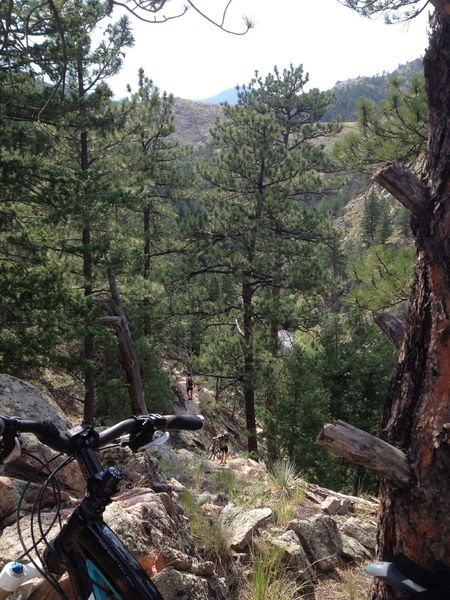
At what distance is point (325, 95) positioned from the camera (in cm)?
1742

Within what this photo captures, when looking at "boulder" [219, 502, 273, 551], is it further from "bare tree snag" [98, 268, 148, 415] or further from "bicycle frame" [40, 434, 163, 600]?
"bare tree snag" [98, 268, 148, 415]

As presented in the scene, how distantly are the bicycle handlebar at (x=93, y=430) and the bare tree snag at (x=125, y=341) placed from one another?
36.1ft

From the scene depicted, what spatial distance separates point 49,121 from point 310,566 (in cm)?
833

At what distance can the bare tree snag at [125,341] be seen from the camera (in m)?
12.9

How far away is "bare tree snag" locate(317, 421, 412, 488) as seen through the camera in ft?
6.94

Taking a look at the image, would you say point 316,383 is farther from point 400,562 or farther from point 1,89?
point 400,562

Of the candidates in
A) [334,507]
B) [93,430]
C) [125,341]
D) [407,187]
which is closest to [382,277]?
[334,507]

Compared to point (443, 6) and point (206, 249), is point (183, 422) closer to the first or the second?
point (443, 6)

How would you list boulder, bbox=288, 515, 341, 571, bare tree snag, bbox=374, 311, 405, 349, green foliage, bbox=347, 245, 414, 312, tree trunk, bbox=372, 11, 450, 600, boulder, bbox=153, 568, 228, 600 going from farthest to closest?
green foliage, bbox=347, 245, 414, 312 < boulder, bbox=288, 515, 341, 571 < bare tree snag, bbox=374, 311, 405, 349 < boulder, bbox=153, 568, 228, 600 < tree trunk, bbox=372, 11, 450, 600

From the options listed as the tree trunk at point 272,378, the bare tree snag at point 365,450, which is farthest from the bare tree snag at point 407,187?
the tree trunk at point 272,378

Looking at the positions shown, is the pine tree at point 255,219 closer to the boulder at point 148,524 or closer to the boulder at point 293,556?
the boulder at point 293,556

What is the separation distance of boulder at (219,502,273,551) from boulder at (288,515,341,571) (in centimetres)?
28

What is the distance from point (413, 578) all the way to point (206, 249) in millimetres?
13383

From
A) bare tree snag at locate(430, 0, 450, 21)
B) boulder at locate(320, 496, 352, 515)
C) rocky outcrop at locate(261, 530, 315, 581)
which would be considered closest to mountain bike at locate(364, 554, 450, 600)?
rocky outcrop at locate(261, 530, 315, 581)
